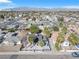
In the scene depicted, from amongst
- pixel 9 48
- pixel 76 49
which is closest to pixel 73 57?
pixel 76 49

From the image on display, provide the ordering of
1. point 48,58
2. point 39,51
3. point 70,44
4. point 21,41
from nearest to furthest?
point 48,58 → point 39,51 → point 70,44 → point 21,41

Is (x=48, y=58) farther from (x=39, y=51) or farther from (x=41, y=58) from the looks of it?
(x=39, y=51)

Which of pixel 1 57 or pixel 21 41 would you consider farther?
pixel 21 41

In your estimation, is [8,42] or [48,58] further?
[8,42]

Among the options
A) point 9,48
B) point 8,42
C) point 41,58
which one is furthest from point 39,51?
point 8,42

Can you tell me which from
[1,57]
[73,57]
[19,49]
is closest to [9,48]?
[19,49]

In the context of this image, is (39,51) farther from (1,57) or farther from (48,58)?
(1,57)

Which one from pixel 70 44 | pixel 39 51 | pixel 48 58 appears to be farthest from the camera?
pixel 70 44

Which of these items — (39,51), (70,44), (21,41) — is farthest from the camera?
(21,41)

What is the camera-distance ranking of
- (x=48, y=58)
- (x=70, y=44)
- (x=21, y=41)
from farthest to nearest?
(x=21, y=41) < (x=70, y=44) < (x=48, y=58)
